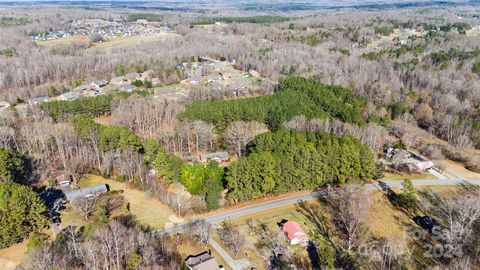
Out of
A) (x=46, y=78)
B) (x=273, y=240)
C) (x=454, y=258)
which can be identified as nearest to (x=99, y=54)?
(x=46, y=78)

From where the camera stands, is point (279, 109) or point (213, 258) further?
point (279, 109)

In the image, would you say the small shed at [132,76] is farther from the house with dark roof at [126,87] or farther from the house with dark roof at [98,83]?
the house with dark roof at [126,87]

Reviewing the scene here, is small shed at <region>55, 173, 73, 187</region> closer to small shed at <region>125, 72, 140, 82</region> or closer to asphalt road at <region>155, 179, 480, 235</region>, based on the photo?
asphalt road at <region>155, 179, 480, 235</region>

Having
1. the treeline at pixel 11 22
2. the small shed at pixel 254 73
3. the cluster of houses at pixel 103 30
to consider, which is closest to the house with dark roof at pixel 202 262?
the small shed at pixel 254 73

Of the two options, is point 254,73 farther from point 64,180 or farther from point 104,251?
point 104,251

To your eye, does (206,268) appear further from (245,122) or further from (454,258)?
(245,122)

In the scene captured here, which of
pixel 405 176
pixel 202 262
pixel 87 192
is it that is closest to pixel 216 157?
pixel 87 192
